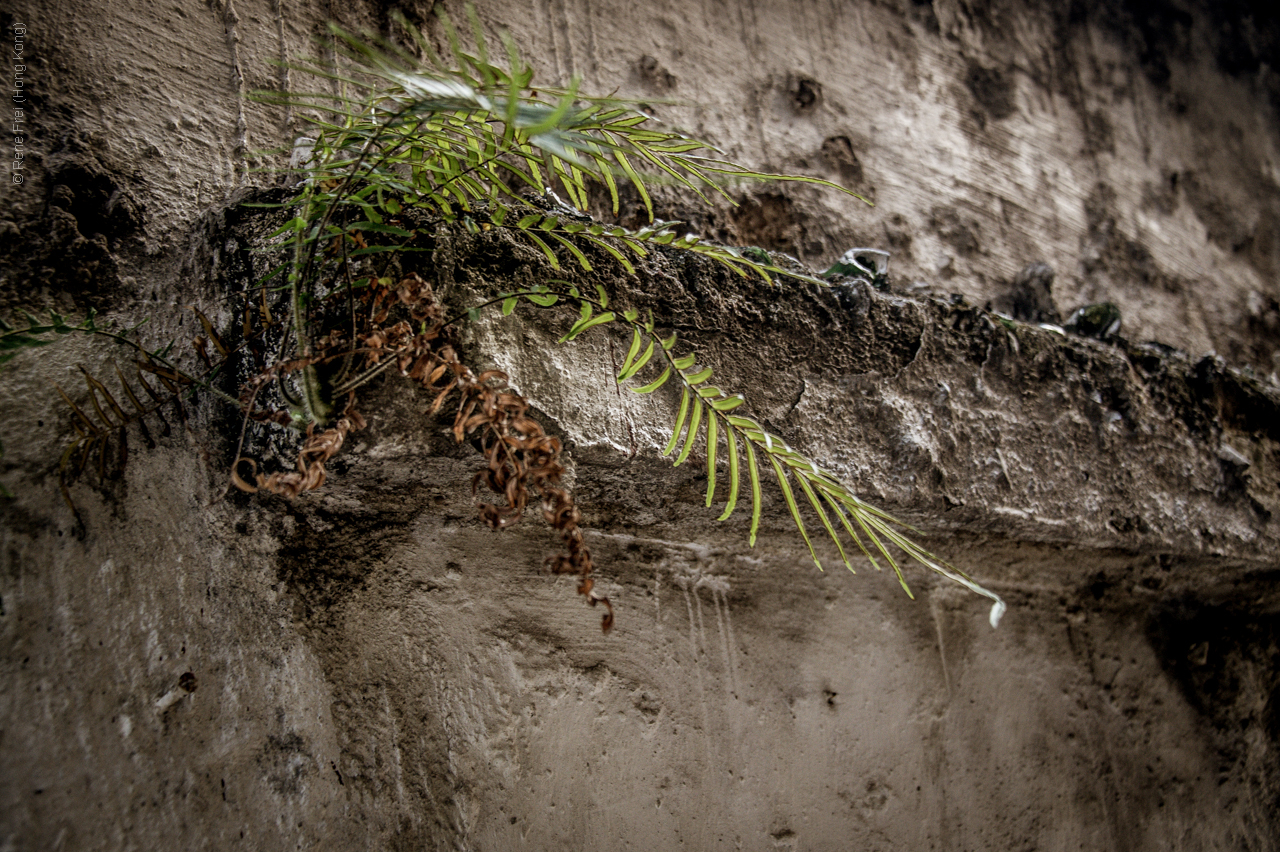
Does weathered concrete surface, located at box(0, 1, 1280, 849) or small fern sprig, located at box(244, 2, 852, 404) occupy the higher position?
small fern sprig, located at box(244, 2, 852, 404)

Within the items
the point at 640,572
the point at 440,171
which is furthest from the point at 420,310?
the point at 640,572

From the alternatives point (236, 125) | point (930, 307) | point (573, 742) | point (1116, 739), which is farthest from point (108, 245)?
point (1116, 739)

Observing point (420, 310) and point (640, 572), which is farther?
point (640, 572)

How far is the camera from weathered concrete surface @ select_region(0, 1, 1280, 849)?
80 centimetres

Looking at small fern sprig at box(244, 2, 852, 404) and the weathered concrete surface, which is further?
the weathered concrete surface

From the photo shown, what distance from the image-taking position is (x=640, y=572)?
1050 millimetres

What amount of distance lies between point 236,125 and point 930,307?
41.2 inches

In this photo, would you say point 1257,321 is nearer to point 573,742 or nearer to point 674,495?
point 674,495

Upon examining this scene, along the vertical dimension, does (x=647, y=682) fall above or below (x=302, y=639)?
below

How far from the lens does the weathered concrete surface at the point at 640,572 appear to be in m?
0.80

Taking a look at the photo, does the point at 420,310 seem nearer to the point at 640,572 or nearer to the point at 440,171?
the point at 440,171

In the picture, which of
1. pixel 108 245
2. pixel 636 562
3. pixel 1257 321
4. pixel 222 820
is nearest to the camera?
pixel 222 820

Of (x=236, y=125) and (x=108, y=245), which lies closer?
(x=108, y=245)

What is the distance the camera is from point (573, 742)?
941 millimetres
